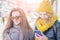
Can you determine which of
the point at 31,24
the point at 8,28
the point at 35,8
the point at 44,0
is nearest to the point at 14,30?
the point at 8,28

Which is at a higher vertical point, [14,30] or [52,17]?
[52,17]

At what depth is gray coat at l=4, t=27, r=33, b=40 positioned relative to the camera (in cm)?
168

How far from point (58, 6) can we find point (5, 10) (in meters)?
0.53

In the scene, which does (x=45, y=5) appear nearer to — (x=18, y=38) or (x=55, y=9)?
(x=55, y=9)

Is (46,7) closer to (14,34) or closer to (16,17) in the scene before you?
(16,17)

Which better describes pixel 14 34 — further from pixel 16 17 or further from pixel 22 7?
pixel 22 7

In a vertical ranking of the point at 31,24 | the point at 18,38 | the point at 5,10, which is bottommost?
the point at 18,38

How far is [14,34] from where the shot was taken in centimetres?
169

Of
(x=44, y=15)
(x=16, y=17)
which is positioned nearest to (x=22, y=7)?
(x=16, y=17)

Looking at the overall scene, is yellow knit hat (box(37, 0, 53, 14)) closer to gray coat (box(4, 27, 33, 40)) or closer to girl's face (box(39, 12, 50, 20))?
girl's face (box(39, 12, 50, 20))

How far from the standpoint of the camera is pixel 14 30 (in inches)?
67.0

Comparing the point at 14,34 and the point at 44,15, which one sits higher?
the point at 44,15

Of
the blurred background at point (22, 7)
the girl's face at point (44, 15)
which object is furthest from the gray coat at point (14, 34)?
the girl's face at point (44, 15)

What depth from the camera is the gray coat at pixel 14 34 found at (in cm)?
168
